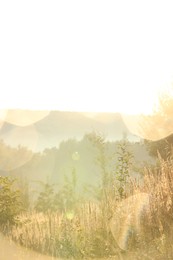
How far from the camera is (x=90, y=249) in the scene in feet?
25.5

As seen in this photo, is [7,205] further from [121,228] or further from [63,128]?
[63,128]

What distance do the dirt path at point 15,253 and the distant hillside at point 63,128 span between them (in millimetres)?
23522

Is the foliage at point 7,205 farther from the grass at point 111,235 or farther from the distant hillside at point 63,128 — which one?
the distant hillside at point 63,128

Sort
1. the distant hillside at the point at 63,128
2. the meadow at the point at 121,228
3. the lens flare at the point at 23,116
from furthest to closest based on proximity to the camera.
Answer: the lens flare at the point at 23,116 < the distant hillside at the point at 63,128 < the meadow at the point at 121,228

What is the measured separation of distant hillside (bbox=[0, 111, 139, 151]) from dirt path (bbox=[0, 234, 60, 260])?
23522mm

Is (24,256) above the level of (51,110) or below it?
below

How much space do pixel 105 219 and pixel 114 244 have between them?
27.1 inches

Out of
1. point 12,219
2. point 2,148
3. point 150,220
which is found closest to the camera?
point 150,220

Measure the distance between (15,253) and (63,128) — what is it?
29.8 metres

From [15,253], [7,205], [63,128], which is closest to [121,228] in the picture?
[15,253]

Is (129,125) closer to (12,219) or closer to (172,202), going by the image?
(12,219)

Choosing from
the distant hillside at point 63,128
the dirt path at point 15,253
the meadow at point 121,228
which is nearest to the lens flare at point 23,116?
the distant hillside at point 63,128

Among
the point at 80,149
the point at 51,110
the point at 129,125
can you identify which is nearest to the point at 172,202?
the point at 80,149

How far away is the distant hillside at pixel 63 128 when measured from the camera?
115 feet
